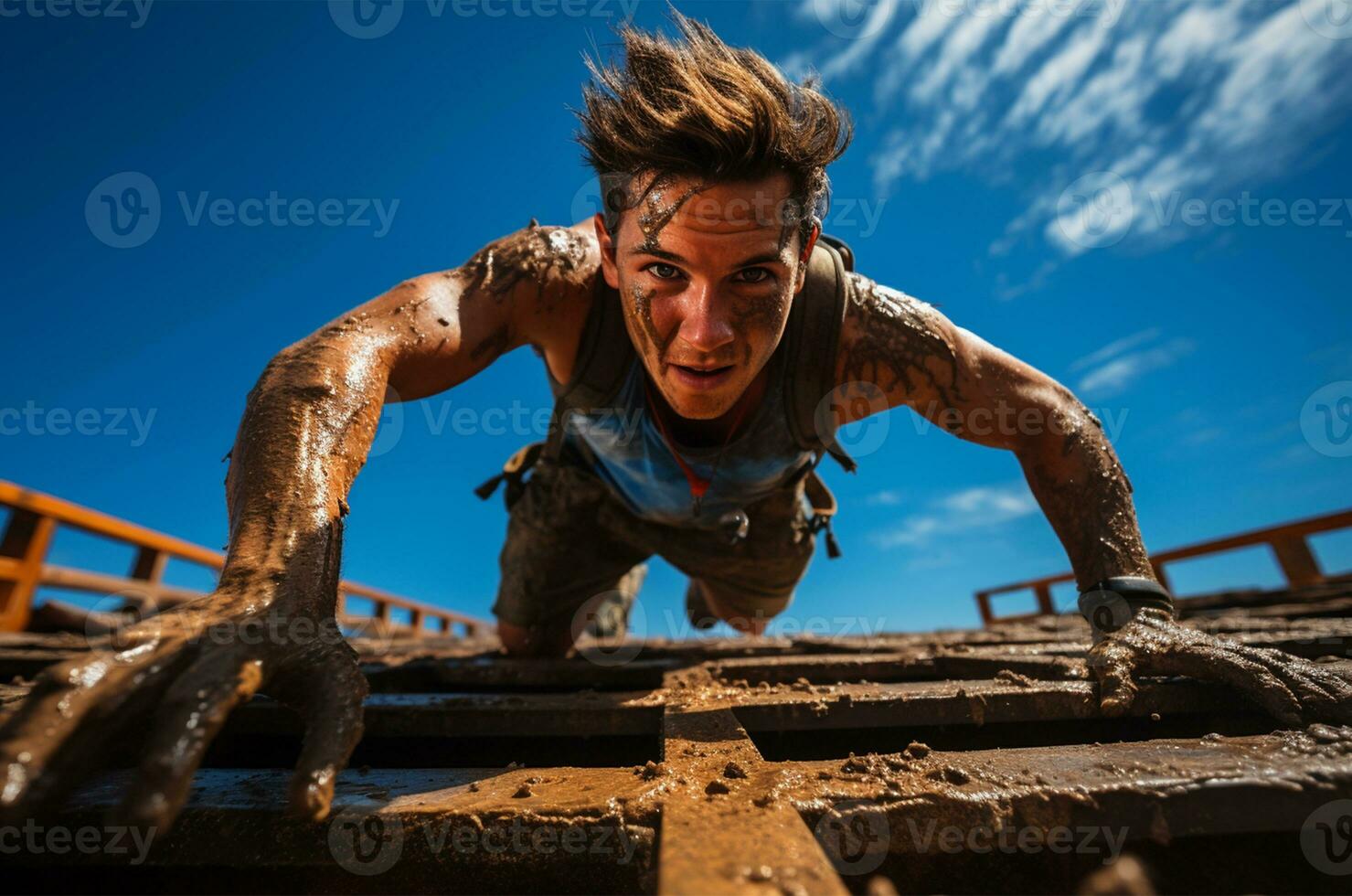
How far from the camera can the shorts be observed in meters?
2.96

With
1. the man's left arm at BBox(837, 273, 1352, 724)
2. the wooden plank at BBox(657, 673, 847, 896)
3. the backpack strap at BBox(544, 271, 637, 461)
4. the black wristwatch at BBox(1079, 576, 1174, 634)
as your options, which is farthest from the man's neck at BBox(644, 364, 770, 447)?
the wooden plank at BBox(657, 673, 847, 896)

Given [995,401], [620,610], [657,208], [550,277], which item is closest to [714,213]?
[657,208]

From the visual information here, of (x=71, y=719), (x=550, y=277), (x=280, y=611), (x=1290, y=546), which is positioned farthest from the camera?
(x=1290, y=546)

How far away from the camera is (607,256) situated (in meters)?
2.09

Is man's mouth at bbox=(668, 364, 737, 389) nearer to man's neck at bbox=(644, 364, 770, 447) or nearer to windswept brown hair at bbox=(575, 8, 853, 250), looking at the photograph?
man's neck at bbox=(644, 364, 770, 447)

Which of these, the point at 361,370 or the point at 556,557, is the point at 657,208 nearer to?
the point at 361,370

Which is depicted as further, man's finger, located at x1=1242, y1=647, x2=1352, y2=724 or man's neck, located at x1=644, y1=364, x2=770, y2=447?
man's neck, located at x1=644, y1=364, x2=770, y2=447

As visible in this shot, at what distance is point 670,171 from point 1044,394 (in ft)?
4.82

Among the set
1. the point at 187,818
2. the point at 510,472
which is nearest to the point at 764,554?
the point at 510,472

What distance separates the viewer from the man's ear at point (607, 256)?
2.07 m

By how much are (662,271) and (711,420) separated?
2.23ft

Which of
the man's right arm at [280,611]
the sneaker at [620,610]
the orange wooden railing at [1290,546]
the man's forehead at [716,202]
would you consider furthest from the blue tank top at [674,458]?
the orange wooden railing at [1290,546]

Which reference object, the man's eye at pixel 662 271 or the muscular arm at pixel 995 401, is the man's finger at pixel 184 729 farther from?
the muscular arm at pixel 995 401

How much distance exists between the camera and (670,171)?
73.7 inches
